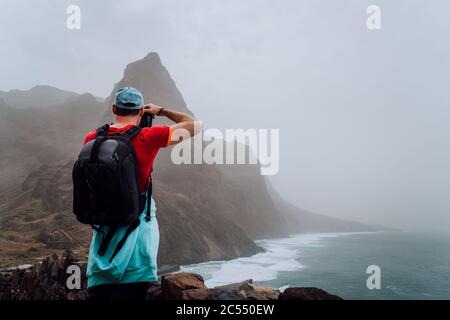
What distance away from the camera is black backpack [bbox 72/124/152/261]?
7.66 feet

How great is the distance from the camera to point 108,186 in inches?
91.8

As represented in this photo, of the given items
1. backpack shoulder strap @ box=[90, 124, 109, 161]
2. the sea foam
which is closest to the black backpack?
backpack shoulder strap @ box=[90, 124, 109, 161]

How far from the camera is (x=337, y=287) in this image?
4584 cm

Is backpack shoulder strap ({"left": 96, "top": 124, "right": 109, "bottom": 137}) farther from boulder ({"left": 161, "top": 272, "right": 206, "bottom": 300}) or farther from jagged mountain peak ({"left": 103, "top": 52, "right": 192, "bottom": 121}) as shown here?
jagged mountain peak ({"left": 103, "top": 52, "right": 192, "bottom": 121})

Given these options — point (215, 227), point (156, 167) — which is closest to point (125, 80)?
point (156, 167)

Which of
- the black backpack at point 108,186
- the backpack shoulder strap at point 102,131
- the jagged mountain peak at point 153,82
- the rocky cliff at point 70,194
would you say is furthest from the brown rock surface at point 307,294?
the jagged mountain peak at point 153,82

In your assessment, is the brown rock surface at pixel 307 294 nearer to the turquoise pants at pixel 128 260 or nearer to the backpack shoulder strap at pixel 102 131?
the turquoise pants at pixel 128 260

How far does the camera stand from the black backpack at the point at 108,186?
2.34 m

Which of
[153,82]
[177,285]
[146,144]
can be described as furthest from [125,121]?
[153,82]

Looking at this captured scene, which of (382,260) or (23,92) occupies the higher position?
(23,92)

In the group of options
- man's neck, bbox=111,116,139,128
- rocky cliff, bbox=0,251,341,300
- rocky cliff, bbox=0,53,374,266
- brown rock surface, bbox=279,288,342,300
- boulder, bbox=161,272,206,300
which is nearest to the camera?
man's neck, bbox=111,116,139,128

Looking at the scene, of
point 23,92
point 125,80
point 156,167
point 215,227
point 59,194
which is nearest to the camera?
point 59,194

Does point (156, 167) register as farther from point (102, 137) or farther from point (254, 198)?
point (102, 137)
